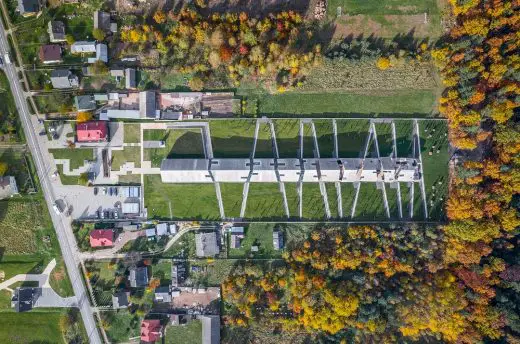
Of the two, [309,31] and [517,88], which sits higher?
[309,31]

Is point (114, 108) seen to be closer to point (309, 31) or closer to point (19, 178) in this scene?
point (19, 178)

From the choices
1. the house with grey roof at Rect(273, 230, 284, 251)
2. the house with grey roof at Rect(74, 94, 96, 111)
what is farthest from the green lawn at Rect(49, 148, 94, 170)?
the house with grey roof at Rect(273, 230, 284, 251)

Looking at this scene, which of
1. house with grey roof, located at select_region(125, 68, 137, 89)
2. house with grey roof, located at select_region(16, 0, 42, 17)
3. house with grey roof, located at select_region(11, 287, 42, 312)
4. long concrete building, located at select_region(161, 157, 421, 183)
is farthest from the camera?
house with grey roof, located at select_region(11, 287, 42, 312)

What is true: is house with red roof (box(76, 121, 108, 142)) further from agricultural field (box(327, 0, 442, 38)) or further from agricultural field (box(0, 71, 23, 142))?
agricultural field (box(327, 0, 442, 38))

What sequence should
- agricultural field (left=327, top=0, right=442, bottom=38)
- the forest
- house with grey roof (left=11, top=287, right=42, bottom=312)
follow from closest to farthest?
the forest → house with grey roof (left=11, top=287, right=42, bottom=312) → agricultural field (left=327, top=0, right=442, bottom=38)

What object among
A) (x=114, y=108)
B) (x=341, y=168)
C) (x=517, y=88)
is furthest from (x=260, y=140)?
(x=517, y=88)

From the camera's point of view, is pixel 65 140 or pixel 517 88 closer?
pixel 517 88

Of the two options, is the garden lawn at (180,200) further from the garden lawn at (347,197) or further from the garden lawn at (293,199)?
the garden lawn at (347,197)
